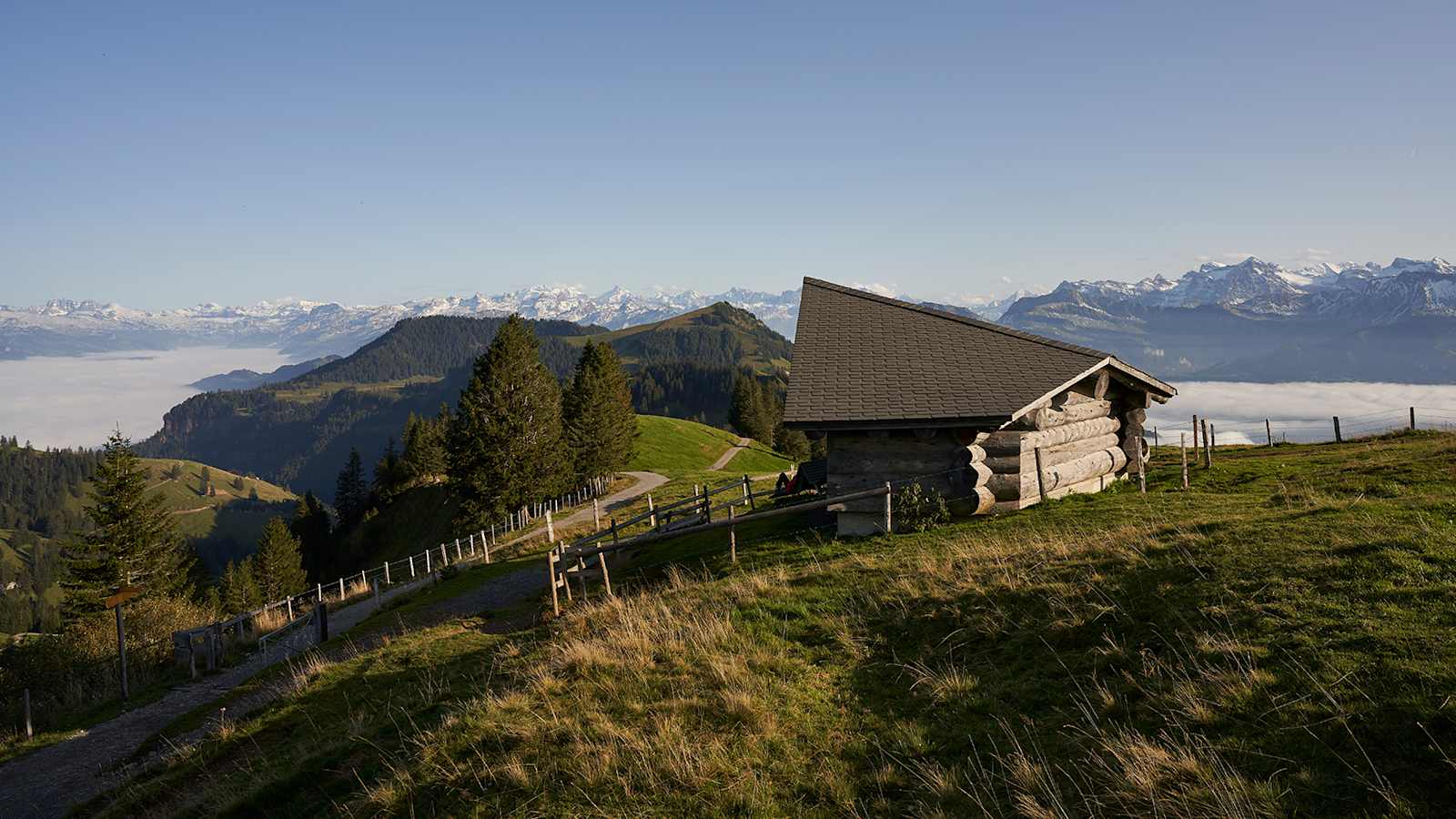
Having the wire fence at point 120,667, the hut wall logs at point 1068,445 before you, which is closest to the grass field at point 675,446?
the wire fence at point 120,667

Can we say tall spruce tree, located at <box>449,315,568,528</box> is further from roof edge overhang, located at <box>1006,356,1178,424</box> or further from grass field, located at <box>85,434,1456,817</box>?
roof edge overhang, located at <box>1006,356,1178,424</box>

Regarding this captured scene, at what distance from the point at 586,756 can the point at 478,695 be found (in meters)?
3.21

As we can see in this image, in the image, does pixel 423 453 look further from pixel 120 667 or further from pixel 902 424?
pixel 902 424

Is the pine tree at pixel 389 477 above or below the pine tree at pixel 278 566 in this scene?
above

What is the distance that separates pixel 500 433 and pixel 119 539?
918 inches

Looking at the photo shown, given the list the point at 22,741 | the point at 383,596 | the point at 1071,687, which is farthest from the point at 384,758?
the point at 383,596

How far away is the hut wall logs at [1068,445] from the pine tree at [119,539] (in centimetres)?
4892

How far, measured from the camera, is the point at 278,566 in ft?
247

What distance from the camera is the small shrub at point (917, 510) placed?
1839 centimetres

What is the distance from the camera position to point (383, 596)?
33.4 m

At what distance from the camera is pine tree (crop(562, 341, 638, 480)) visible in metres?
70.1

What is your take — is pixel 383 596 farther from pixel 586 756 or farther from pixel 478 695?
pixel 586 756

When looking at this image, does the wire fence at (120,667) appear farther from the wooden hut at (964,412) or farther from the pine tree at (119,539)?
the wooden hut at (964,412)

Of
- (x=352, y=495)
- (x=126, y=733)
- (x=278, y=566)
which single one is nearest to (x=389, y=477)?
(x=352, y=495)
